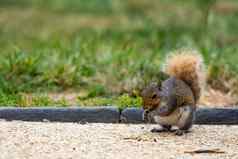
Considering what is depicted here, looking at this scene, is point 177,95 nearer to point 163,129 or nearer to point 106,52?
point 163,129

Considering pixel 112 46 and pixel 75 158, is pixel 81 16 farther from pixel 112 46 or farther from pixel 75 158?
pixel 75 158

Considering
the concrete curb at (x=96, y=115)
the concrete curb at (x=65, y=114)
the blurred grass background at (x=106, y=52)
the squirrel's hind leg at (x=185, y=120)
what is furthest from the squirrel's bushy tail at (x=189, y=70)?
the blurred grass background at (x=106, y=52)

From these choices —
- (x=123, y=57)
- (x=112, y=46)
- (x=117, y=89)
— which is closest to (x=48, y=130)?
(x=117, y=89)

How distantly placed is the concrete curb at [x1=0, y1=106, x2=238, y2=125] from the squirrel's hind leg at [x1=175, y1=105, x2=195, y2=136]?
2.52 feet

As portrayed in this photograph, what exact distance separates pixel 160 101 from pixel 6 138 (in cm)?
139

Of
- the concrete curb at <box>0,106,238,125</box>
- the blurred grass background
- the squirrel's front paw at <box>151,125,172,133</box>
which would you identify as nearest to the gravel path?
the squirrel's front paw at <box>151,125,172,133</box>

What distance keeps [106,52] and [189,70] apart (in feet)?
10.9

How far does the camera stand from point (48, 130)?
7.82m

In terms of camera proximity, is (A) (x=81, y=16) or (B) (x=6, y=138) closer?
(B) (x=6, y=138)

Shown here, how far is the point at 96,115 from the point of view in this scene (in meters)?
8.63

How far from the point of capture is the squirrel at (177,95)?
7.82m

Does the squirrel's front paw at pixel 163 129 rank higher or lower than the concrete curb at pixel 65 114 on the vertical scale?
lower

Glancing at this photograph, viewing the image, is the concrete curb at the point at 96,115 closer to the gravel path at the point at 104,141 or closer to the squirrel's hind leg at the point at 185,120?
the gravel path at the point at 104,141

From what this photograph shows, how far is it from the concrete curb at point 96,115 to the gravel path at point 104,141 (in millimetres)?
320
